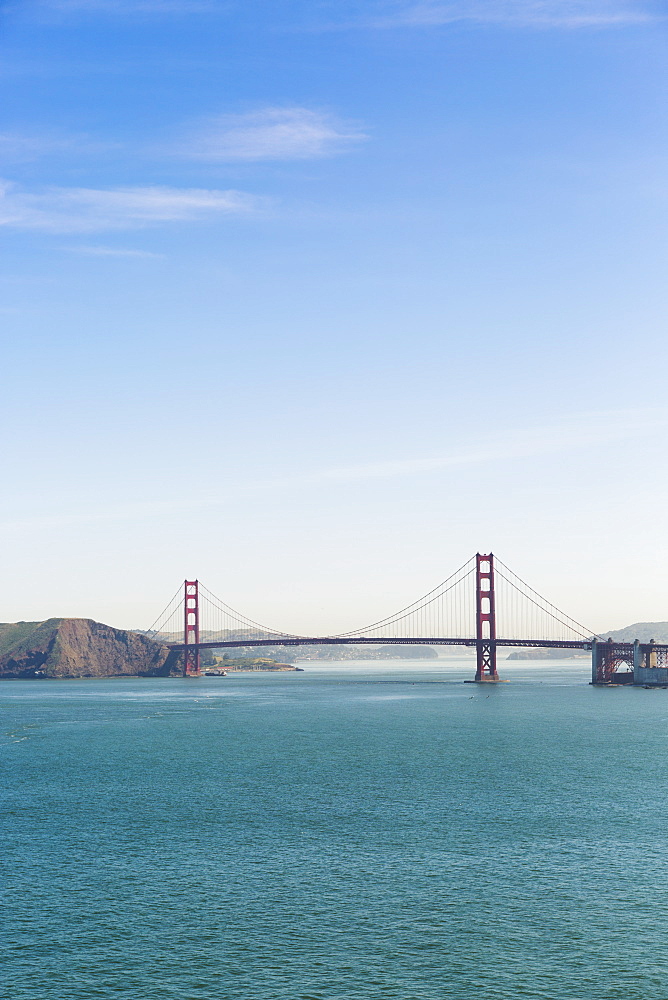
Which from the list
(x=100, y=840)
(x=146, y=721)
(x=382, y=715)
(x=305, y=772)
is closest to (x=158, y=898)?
(x=100, y=840)

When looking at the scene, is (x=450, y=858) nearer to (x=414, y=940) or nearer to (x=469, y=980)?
(x=414, y=940)

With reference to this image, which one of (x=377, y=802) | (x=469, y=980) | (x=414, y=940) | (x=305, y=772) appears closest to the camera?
(x=469, y=980)

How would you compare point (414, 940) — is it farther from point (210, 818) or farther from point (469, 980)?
point (210, 818)

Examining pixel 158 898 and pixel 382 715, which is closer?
pixel 158 898

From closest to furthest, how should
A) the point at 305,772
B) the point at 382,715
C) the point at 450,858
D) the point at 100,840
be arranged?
1. the point at 450,858
2. the point at 100,840
3. the point at 305,772
4. the point at 382,715

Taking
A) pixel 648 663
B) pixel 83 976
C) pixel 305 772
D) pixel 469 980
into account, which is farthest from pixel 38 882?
pixel 648 663

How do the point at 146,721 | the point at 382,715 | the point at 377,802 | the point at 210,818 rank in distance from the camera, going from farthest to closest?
the point at 382,715, the point at 146,721, the point at 377,802, the point at 210,818
